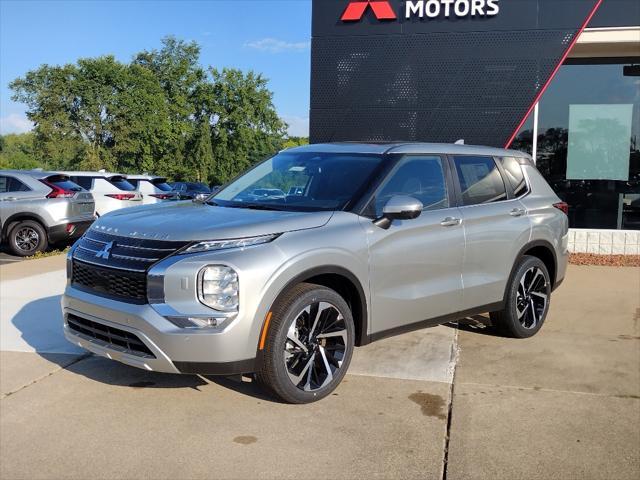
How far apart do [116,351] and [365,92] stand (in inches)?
318

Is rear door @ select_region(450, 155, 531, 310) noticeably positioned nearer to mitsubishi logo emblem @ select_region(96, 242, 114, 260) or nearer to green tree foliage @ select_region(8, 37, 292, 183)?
mitsubishi logo emblem @ select_region(96, 242, 114, 260)

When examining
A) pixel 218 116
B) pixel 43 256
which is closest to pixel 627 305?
pixel 43 256

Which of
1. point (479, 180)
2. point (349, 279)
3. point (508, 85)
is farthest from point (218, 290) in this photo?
point (508, 85)

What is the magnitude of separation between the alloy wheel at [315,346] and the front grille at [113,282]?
38.1 inches

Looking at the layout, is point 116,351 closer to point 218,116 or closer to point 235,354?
point 235,354

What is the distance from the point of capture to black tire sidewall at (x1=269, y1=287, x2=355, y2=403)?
3.82 m

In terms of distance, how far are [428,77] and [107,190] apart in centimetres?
782

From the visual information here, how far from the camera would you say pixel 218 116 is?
50406mm

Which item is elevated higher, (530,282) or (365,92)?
(365,92)

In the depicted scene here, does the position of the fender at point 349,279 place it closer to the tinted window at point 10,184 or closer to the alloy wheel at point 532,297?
the alloy wheel at point 532,297

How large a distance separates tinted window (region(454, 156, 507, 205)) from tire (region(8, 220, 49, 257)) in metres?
9.16

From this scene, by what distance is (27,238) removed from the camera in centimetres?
1178

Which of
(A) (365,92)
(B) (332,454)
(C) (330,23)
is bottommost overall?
(B) (332,454)

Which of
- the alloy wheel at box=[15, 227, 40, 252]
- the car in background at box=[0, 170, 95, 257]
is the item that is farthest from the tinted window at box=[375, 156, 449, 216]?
the alloy wheel at box=[15, 227, 40, 252]
